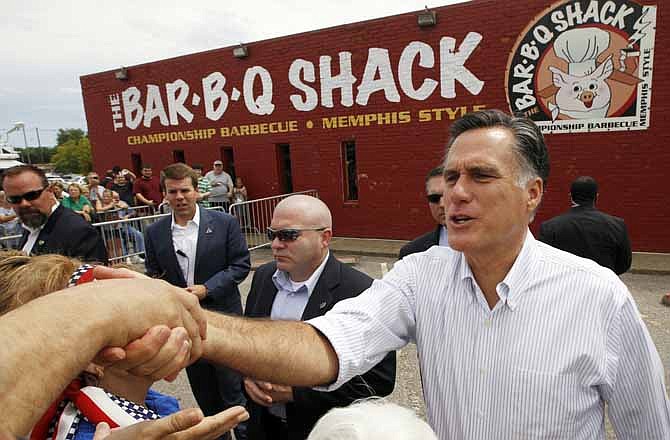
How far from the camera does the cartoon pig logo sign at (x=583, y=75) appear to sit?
801 cm

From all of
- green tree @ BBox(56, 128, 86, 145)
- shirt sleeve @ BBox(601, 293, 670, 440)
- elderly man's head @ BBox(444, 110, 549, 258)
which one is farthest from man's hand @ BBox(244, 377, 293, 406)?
green tree @ BBox(56, 128, 86, 145)

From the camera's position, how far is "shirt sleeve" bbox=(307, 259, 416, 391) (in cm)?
164

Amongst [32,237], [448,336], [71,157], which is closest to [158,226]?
[32,237]

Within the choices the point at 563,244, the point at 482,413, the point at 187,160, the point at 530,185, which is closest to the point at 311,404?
the point at 482,413

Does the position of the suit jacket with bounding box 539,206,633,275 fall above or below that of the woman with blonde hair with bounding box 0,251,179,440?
below

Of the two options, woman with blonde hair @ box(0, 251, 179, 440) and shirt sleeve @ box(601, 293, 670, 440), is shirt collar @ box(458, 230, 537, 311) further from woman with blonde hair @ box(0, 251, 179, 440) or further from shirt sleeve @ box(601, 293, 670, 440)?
woman with blonde hair @ box(0, 251, 179, 440)

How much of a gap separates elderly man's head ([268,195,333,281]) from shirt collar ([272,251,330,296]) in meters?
0.03

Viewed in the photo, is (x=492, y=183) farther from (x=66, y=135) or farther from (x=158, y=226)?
(x=66, y=135)

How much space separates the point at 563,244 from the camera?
420 centimetres

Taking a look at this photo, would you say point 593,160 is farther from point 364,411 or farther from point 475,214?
point 364,411

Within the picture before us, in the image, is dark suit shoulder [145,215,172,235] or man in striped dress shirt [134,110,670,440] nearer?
man in striped dress shirt [134,110,670,440]

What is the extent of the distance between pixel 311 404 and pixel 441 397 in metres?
0.85

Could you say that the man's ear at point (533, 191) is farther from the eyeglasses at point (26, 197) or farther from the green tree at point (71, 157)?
the green tree at point (71, 157)

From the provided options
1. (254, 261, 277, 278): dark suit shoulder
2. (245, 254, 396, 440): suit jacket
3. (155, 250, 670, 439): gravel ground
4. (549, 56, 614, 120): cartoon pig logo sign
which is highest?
(549, 56, 614, 120): cartoon pig logo sign
